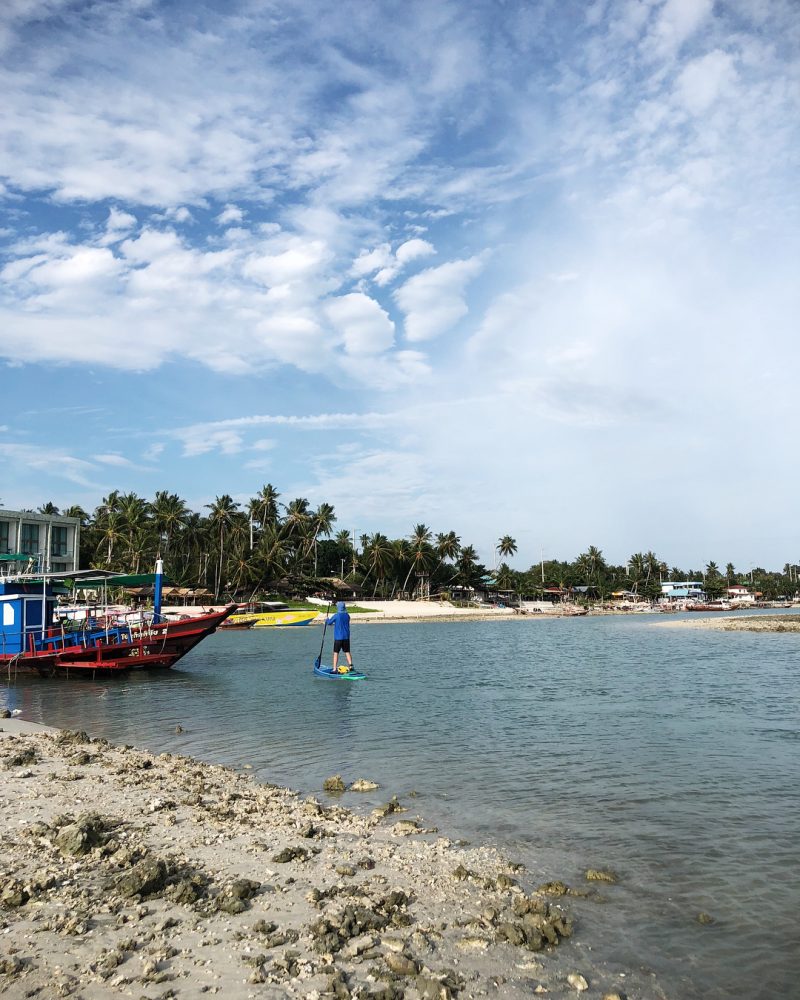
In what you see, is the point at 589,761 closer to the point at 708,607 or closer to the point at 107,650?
the point at 107,650

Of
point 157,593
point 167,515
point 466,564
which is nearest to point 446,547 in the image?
point 466,564

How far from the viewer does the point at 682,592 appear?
192000 millimetres

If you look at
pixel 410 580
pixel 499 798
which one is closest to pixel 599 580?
pixel 410 580

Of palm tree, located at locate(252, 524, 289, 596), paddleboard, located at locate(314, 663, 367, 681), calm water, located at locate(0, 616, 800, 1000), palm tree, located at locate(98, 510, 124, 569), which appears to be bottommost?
paddleboard, located at locate(314, 663, 367, 681)

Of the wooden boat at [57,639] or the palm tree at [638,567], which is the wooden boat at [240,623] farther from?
the palm tree at [638,567]

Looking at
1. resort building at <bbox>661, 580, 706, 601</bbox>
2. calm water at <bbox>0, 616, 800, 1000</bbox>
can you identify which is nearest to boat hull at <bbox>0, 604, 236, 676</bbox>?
calm water at <bbox>0, 616, 800, 1000</bbox>

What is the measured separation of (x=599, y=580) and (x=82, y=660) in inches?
6079

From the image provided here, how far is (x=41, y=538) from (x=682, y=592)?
164164 mm

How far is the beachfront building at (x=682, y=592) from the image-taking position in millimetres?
186000

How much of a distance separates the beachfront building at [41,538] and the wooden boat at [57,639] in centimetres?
3140

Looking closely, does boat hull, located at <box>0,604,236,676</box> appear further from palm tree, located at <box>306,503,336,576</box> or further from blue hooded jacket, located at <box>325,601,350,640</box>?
palm tree, located at <box>306,503,336,576</box>

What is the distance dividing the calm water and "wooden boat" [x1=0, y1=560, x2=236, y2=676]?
1100 mm

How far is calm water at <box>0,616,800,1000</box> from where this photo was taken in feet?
23.0

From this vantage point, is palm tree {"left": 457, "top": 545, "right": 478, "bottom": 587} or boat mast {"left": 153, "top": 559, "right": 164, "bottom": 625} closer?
boat mast {"left": 153, "top": 559, "right": 164, "bottom": 625}
